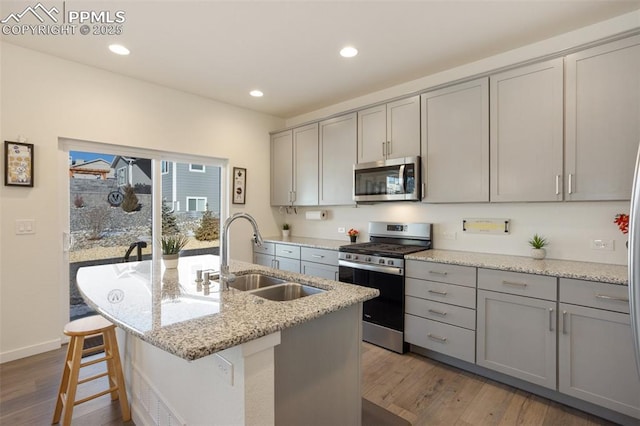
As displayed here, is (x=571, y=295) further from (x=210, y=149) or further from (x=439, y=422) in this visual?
(x=210, y=149)

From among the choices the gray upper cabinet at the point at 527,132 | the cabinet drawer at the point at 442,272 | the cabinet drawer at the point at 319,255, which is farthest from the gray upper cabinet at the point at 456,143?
the cabinet drawer at the point at 319,255

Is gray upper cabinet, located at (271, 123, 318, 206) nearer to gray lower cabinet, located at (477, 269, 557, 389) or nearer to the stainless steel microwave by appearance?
the stainless steel microwave

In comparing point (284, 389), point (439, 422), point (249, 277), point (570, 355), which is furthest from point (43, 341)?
point (570, 355)

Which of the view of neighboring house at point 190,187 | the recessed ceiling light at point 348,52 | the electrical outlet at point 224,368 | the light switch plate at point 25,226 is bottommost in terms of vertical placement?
the electrical outlet at point 224,368

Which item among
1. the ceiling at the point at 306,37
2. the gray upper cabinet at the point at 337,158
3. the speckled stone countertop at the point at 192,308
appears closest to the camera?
the speckled stone countertop at the point at 192,308

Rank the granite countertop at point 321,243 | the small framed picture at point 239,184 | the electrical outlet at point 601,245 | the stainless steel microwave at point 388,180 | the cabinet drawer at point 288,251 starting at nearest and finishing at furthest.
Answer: the electrical outlet at point 601,245, the stainless steel microwave at point 388,180, the granite countertop at point 321,243, the cabinet drawer at point 288,251, the small framed picture at point 239,184

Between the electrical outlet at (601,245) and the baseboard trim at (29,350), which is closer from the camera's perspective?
the electrical outlet at (601,245)

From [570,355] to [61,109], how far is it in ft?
14.9

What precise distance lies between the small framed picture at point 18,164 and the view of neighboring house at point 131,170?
701mm

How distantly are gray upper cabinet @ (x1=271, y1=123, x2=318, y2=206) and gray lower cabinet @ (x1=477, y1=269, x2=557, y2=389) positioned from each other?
2.33m

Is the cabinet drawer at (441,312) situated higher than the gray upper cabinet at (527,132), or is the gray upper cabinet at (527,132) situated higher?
the gray upper cabinet at (527,132)

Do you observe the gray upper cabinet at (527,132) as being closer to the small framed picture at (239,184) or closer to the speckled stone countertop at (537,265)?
the speckled stone countertop at (537,265)

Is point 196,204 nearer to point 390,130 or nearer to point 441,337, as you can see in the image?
point 390,130

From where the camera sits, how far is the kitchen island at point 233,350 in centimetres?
110
